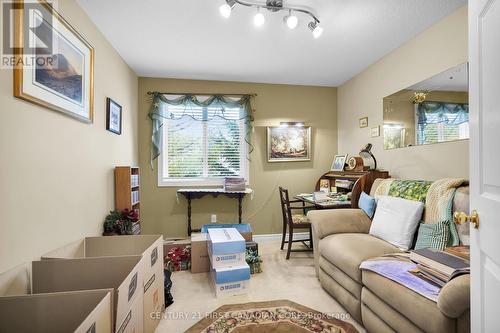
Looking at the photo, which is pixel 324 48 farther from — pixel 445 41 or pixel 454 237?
pixel 454 237

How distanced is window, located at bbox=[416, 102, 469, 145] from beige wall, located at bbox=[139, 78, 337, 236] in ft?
5.74

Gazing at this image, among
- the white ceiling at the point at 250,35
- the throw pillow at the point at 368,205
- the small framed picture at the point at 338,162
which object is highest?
the white ceiling at the point at 250,35

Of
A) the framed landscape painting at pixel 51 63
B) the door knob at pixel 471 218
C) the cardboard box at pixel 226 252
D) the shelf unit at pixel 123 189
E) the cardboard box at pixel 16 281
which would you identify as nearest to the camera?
the door knob at pixel 471 218

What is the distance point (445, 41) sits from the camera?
7.36 feet

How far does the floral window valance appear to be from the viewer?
363 cm

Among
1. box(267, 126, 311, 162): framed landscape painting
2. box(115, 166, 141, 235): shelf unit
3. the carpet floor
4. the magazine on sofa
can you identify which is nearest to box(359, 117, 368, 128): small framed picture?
box(267, 126, 311, 162): framed landscape painting

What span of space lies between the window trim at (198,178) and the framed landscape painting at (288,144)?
39 cm

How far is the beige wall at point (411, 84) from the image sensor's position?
7.06 feet

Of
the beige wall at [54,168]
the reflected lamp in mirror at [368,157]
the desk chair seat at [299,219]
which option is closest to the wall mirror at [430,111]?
the reflected lamp in mirror at [368,157]

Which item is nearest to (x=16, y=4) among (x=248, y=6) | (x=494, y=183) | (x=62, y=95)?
(x=62, y=95)

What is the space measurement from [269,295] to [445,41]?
2.86 m

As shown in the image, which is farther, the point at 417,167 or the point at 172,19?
the point at 417,167

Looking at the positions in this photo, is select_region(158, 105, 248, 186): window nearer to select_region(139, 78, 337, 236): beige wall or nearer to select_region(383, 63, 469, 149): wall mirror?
select_region(139, 78, 337, 236): beige wall

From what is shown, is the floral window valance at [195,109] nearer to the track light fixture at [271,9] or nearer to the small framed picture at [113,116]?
the small framed picture at [113,116]
